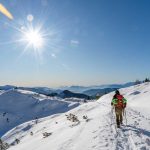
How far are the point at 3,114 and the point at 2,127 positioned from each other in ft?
62.1

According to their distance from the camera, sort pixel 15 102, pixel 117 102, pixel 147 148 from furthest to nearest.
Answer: pixel 15 102
pixel 117 102
pixel 147 148

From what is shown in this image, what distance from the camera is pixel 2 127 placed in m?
133

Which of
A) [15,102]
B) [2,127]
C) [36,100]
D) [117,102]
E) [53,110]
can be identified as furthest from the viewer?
[15,102]

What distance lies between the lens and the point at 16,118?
481ft

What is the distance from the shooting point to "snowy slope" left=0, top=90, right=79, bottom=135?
138438 mm

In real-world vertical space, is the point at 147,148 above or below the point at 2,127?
above

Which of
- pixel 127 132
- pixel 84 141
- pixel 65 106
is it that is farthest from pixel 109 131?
pixel 65 106

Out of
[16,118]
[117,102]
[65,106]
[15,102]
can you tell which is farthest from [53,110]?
[117,102]

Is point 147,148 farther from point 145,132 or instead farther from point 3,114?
point 3,114

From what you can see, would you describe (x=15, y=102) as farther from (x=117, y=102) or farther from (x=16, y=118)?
(x=117, y=102)

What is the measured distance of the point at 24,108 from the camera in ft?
526

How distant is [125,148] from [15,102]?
169343mm

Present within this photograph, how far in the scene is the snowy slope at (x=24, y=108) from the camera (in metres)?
138

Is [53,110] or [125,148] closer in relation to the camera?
[125,148]
